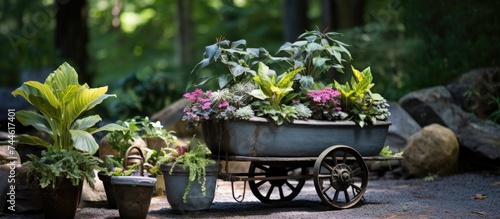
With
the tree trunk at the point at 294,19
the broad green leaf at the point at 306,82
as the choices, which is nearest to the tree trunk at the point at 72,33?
the tree trunk at the point at 294,19

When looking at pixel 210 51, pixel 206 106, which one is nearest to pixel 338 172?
pixel 206 106

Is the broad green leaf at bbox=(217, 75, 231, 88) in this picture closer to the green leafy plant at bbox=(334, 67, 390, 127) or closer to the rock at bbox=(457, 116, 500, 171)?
the green leafy plant at bbox=(334, 67, 390, 127)

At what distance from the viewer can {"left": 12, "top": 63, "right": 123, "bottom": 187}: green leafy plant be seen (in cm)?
608

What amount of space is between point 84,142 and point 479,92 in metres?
7.15

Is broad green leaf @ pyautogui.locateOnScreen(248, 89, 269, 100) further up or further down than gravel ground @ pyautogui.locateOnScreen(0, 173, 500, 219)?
further up

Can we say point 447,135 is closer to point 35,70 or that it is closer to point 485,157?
point 485,157

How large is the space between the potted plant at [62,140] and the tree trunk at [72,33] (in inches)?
309

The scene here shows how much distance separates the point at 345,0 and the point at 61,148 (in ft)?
37.5

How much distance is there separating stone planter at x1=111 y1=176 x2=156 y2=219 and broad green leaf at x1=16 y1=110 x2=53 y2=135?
90cm

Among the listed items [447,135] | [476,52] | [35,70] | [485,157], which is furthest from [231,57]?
[35,70]

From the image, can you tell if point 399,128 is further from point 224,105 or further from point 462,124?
point 224,105

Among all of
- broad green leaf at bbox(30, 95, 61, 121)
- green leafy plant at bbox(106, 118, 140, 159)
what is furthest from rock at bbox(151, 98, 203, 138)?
broad green leaf at bbox(30, 95, 61, 121)

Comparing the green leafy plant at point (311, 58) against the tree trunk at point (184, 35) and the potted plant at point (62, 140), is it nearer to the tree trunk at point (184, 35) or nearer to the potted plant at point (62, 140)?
the potted plant at point (62, 140)

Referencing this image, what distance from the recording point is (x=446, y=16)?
12.2 m
